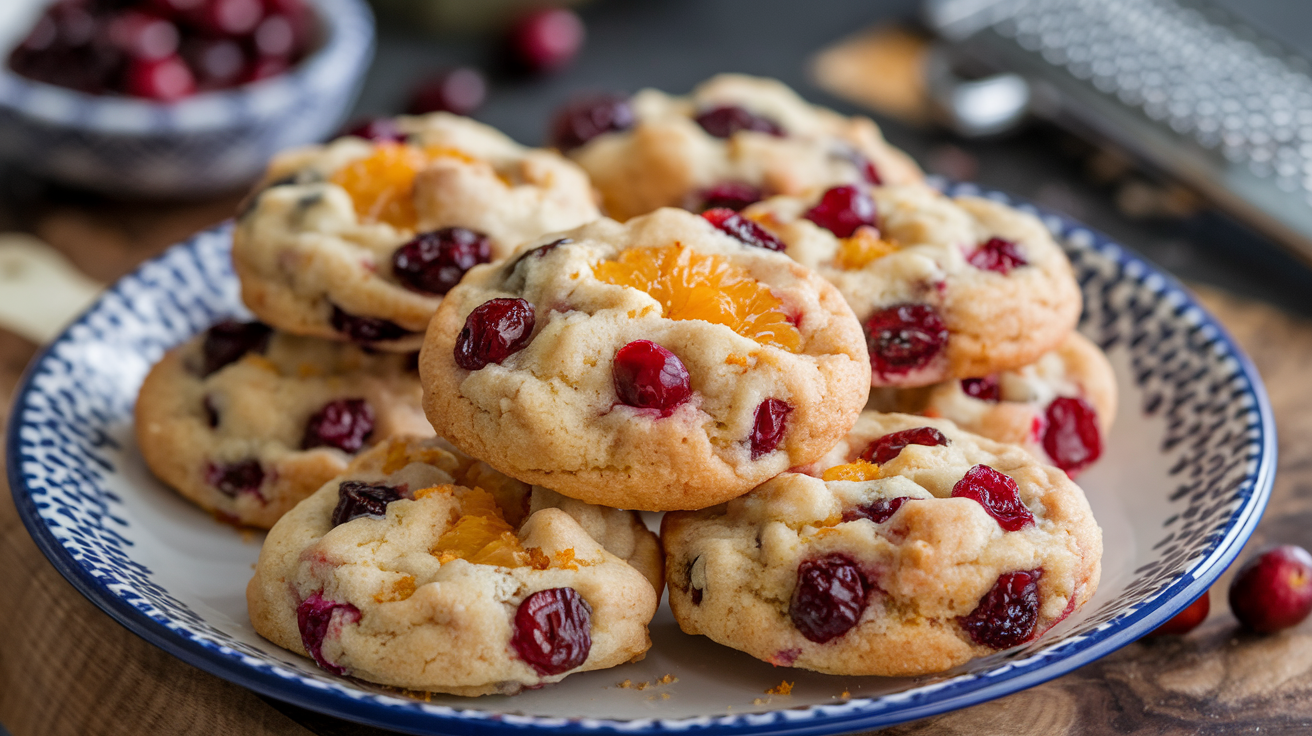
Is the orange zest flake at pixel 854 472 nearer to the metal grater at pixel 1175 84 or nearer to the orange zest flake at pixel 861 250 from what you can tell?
the orange zest flake at pixel 861 250

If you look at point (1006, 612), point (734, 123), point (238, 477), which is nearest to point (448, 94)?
point (734, 123)

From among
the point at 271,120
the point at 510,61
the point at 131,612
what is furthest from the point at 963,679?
the point at 510,61

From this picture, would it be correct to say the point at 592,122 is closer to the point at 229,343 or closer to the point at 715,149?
the point at 715,149

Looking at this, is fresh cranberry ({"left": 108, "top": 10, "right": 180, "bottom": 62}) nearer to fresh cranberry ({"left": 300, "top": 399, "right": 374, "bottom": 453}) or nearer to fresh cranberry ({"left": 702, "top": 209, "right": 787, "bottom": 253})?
fresh cranberry ({"left": 300, "top": 399, "right": 374, "bottom": 453})

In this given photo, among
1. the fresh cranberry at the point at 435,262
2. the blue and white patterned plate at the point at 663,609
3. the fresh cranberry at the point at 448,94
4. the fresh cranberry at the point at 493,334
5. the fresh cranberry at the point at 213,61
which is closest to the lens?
the blue and white patterned plate at the point at 663,609

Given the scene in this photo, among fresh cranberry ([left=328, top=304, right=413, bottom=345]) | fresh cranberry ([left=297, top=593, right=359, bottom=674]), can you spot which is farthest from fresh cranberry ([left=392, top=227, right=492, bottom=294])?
fresh cranberry ([left=297, top=593, right=359, bottom=674])

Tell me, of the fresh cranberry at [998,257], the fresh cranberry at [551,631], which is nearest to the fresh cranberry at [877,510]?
the fresh cranberry at [551,631]

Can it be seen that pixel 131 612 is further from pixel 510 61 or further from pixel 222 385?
pixel 510 61
